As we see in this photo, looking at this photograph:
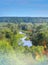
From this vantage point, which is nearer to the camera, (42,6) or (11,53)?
(11,53)

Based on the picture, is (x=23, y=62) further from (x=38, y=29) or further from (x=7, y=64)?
(x=38, y=29)

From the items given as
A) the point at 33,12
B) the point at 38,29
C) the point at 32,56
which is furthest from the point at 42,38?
the point at 33,12

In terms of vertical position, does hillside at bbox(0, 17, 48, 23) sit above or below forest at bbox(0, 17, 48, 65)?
above

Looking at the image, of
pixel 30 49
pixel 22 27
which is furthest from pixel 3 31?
pixel 30 49

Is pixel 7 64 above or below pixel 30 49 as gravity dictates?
below

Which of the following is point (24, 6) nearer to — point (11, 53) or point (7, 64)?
point (11, 53)

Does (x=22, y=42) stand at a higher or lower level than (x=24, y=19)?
lower

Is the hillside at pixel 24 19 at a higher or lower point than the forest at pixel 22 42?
higher

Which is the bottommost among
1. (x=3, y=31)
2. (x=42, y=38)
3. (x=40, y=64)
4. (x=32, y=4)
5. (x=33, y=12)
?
(x=40, y=64)
